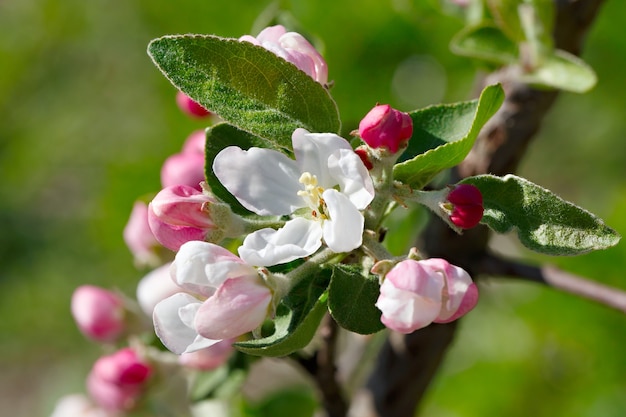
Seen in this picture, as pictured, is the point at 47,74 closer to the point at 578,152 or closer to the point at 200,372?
the point at 578,152

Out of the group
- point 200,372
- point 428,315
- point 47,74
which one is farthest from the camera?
point 47,74

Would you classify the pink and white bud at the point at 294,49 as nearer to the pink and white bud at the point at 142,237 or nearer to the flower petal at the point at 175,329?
the flower petal at the point at 175,329

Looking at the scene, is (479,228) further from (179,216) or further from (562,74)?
(179,216)

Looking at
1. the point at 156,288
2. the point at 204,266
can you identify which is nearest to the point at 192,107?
the point at 156,288

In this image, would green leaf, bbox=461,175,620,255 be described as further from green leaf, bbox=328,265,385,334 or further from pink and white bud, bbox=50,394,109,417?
pink and white bud, bbox=50,394,109,417

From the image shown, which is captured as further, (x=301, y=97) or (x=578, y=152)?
(x=578, y=152)

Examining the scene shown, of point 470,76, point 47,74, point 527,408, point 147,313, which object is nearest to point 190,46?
point 147,313
